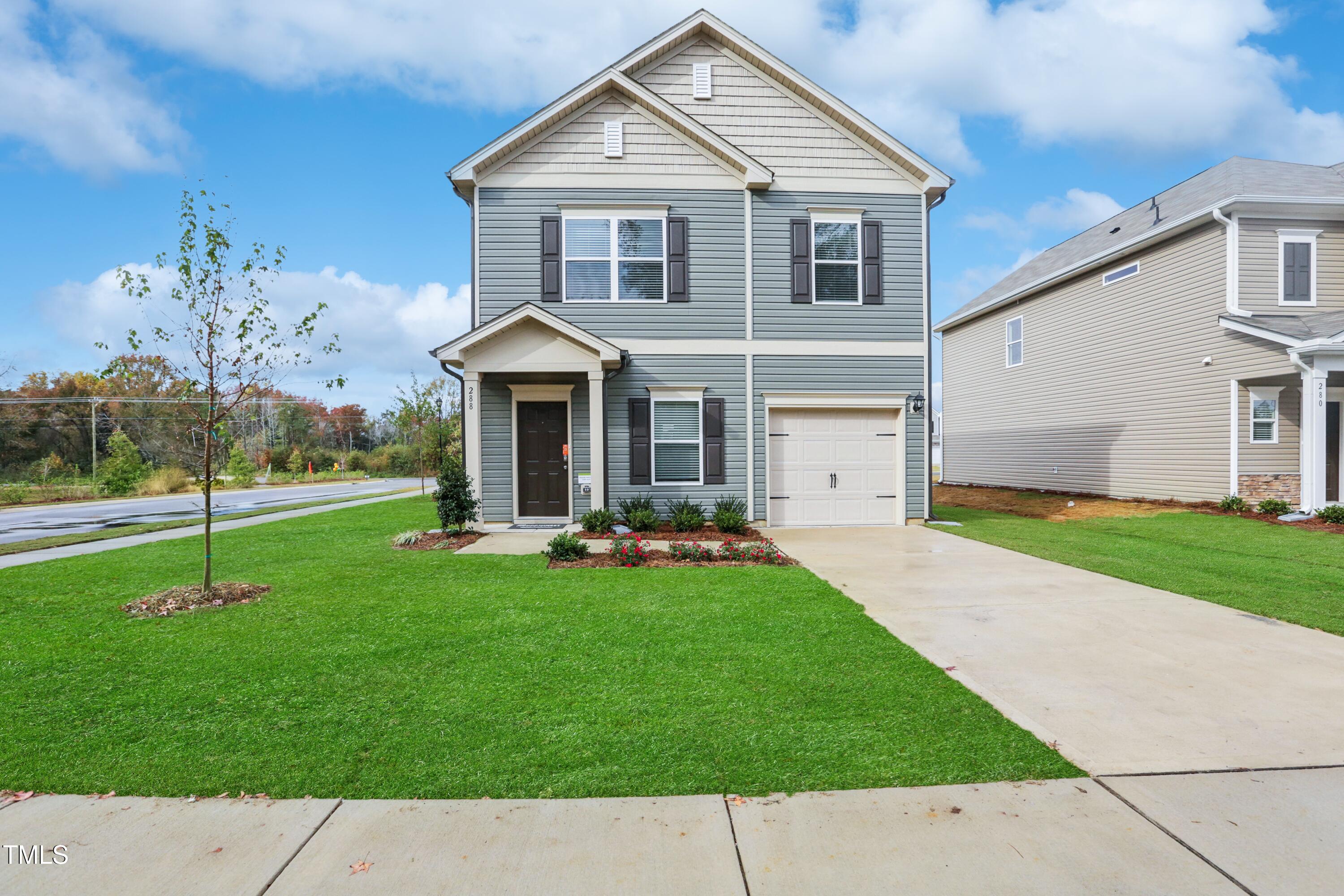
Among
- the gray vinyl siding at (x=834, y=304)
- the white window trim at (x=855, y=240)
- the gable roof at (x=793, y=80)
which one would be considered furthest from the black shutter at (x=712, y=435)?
the gable roof at (x=793, y=80)

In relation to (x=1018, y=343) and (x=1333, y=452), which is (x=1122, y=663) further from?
(x=1018, y=343)

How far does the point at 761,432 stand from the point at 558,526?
13.5 ft

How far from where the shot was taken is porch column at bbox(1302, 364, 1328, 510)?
39.8 feet

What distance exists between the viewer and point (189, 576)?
25.2 ft

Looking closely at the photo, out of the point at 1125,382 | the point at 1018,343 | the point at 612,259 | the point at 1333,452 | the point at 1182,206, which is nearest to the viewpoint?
the point at 612,259

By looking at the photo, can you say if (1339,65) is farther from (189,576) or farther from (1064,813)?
(189,576)

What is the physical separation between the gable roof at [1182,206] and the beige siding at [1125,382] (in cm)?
50

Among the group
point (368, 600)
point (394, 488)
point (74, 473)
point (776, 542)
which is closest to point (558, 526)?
point (776, 542)

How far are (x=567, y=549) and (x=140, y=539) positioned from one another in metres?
8.42

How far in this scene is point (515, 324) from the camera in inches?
426

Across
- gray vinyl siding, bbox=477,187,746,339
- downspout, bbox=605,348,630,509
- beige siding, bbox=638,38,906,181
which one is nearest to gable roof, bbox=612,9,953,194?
beige siding, bbox=638,38,906,181

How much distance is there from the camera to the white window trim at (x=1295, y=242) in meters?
13.6

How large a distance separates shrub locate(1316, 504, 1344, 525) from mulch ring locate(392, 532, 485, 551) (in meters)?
15.0

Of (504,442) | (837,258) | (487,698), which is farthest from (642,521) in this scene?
(487,698)
